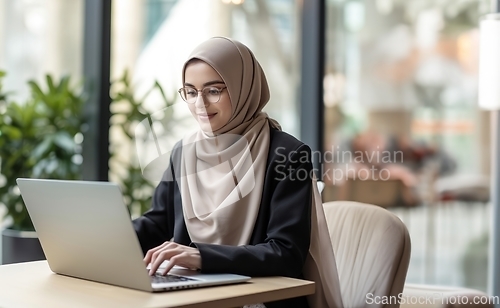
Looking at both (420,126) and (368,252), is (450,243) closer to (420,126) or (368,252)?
(420,126)

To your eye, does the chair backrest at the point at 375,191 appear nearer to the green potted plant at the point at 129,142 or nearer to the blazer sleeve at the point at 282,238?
the green potted plant at the point at 129,142

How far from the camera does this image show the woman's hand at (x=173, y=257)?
4.36ft

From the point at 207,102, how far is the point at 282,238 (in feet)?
1.31

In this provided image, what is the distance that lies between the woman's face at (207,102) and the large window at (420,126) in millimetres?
1802

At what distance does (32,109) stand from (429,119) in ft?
5.93

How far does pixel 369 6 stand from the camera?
346 cm

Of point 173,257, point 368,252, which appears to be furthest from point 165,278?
point 368,252

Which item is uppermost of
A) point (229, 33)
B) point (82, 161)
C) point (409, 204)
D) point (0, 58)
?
point (229, 33)

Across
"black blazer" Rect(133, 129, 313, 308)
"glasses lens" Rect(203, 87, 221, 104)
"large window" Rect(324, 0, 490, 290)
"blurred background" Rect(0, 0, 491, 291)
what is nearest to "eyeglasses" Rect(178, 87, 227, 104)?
"glasses lens" Rect(203, 87, 221, 104)

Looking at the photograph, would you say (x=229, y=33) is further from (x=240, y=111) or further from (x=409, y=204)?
(x=240, y=111)

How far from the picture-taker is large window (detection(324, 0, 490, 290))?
10.5 ft

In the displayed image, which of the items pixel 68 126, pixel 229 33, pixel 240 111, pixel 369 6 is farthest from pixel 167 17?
pixel 240 111

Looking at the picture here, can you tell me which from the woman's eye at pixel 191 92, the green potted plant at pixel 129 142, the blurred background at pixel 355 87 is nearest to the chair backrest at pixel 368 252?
the woman's eye at pixel 191 92

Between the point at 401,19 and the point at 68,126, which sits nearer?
the point at 68,126
